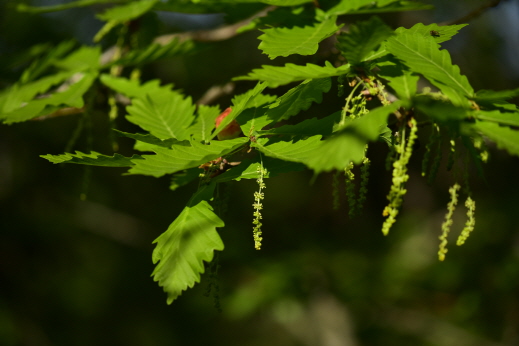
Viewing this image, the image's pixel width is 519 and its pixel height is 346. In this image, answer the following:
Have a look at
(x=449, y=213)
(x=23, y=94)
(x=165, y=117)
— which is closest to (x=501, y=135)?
(x=449, y=213)

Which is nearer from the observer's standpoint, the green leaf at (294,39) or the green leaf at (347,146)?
the green leaf at (347,146)

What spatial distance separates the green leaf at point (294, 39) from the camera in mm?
1050

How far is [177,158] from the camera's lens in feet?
3.05

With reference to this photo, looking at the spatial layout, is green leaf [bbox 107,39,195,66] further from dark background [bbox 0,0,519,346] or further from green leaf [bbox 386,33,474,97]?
green leaf [bbox 386,33,474,97]

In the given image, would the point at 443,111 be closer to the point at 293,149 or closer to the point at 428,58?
the point at 428,58

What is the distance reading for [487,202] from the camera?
3779 mm

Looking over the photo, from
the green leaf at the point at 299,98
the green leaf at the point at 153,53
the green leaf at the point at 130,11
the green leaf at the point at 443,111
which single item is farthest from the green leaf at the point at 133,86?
the green leaf at the point at 443,111

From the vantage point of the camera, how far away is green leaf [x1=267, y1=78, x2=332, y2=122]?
105 cm

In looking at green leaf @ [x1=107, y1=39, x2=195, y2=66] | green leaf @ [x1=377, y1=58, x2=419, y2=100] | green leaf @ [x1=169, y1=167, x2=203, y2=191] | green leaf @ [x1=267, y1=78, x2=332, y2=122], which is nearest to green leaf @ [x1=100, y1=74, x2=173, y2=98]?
green leaf @ [x1=107, y1=39, x2=195, y2=66]

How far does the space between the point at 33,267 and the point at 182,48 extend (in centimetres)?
336

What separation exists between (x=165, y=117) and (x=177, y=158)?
0.89 ft

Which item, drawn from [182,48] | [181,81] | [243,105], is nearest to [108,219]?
[181,81]

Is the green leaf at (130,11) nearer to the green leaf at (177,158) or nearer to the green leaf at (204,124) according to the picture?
the green leaf at (204,124)

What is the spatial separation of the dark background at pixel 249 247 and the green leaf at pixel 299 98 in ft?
3.77
